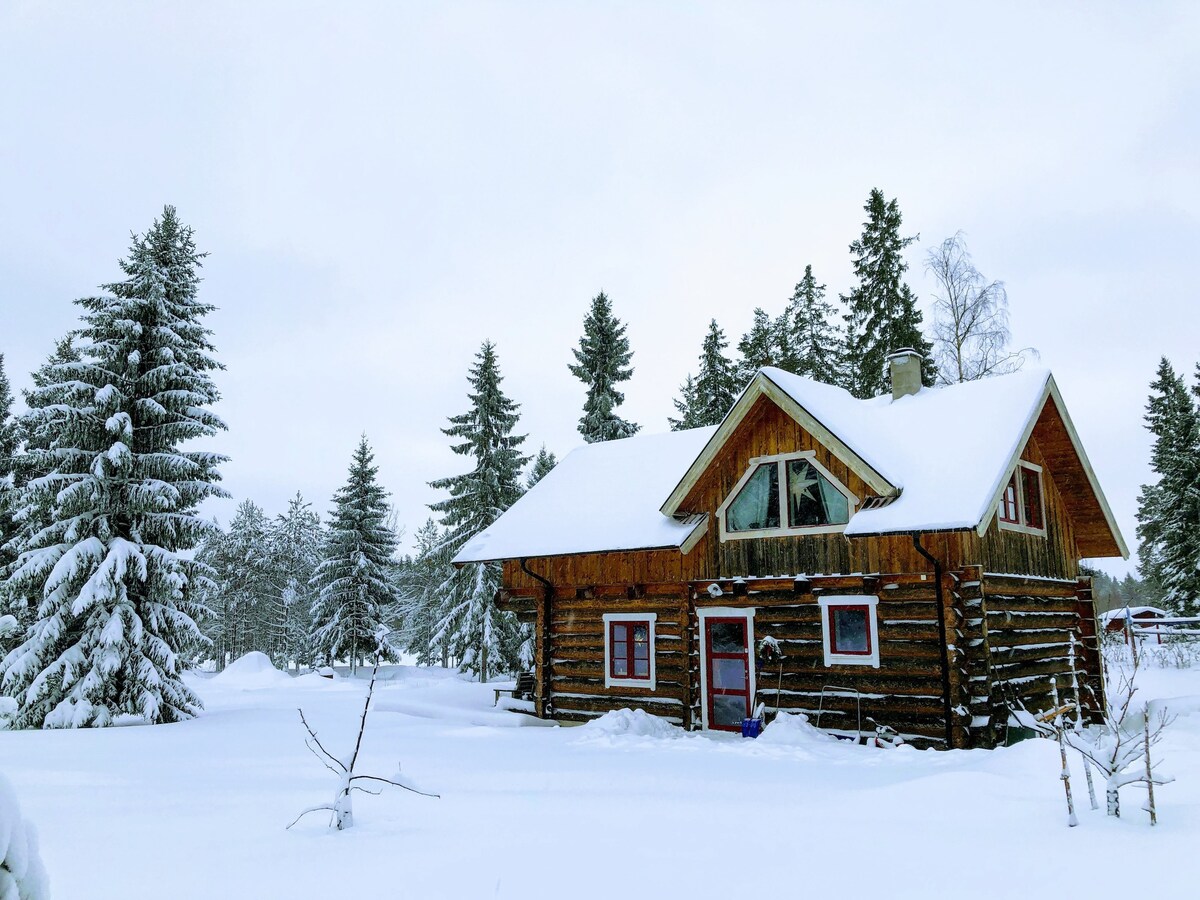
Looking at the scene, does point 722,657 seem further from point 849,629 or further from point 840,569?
point 840,569

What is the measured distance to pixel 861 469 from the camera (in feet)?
51.2

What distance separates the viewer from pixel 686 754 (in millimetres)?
14156

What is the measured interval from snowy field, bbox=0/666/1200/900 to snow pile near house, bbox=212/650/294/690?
677 inches

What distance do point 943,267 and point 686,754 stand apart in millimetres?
22672

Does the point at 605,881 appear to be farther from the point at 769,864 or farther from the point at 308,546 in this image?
the point at 308,546

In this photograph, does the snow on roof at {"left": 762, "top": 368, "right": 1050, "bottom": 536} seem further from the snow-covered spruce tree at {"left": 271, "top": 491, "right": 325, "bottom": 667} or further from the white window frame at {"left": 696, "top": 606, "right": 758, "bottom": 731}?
the snow-covered spruce tree at {"left": 271, "top": 491, "right": 325, "bottom": 667}

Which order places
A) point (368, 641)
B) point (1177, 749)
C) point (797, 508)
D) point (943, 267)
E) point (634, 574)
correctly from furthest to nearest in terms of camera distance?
point (368, 641) < point (943, 267) < point (634, 574) < point (797, 508) < point (1177, 749)

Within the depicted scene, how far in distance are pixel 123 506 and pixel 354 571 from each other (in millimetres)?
19530

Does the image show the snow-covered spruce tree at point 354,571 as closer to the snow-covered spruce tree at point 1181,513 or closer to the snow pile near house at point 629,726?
the snow pile near house at point 629,726

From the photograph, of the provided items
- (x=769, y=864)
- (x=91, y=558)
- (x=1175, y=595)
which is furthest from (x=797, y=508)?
(x=1175, y=595)

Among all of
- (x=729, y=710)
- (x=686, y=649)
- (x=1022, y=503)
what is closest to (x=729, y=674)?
(x=729, y=710)

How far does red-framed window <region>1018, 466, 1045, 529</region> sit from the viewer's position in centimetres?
1766

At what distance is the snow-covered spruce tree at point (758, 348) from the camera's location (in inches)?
1671

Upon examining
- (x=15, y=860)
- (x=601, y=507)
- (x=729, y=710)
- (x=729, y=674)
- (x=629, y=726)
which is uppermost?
(x=601, y=507)
